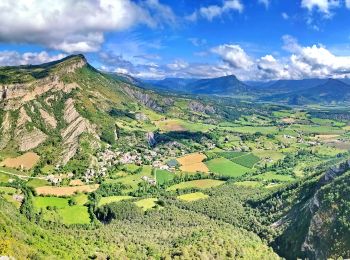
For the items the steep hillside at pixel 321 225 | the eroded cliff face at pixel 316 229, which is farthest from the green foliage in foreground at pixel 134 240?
the steep hillside at pixel 321 225

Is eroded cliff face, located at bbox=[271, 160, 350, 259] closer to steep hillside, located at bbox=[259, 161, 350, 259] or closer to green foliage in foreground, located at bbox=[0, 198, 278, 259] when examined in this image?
steep hillside, located at bbox=[259, 161, 350, 259]

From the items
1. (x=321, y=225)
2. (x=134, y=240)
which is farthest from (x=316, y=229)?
(x=134, y=240)

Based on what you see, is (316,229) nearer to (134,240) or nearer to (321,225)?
(321,225)

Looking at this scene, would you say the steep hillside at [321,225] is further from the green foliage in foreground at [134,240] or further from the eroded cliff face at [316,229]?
the green foliage in foreground at [134,240]

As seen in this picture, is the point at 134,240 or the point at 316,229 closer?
the point at 316,229

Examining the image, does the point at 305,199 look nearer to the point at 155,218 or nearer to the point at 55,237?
the point at 155,218

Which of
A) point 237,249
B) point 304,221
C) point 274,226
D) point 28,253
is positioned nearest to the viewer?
point 28,253

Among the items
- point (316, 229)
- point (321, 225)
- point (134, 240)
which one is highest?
point (321, 225)

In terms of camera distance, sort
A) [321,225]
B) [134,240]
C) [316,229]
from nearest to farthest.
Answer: [321,225], [316,229], [134,240]

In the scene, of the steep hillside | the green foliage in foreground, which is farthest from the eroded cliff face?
the green foliage in foreground

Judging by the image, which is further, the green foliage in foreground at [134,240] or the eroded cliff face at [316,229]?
the eroded cliff face at [316,229]

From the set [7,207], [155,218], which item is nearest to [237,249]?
[155,218]
